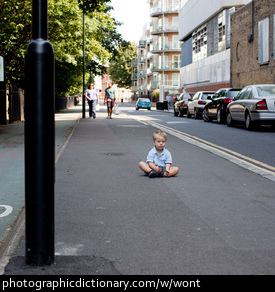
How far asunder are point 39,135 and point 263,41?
109 feet

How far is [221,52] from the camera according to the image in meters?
48.0

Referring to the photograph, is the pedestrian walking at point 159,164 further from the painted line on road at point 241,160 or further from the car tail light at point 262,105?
the car tail light at point 262,105

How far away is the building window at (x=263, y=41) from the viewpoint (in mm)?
A: 34469

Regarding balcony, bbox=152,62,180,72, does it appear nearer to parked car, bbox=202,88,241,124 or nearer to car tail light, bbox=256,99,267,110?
parked car, bbox=202,88,241,124

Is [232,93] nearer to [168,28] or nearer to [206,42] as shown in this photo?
[206,42]

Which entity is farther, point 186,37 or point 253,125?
point 186,37

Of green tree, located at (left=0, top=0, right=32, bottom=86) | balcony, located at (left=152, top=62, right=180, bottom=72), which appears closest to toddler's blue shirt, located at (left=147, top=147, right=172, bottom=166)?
green tree, located at (left=0, top=0, right=32, bottom=86)

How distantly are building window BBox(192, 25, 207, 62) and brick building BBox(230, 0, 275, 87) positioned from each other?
1286cm

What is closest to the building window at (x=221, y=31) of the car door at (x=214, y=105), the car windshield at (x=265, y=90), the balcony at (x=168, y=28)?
the car door at (x=214, y=105)

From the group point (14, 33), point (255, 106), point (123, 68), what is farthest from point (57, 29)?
point (123, 68)

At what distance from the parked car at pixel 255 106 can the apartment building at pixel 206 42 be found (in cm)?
2527

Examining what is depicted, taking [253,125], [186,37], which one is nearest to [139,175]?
[253,125]
